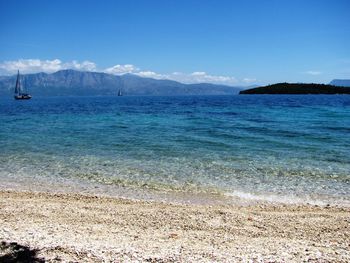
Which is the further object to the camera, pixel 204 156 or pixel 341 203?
pixel 204 156

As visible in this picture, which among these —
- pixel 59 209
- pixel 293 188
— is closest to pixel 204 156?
pixel 293 188

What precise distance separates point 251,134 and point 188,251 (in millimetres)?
25229

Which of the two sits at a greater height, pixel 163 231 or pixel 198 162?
pixel 198 162

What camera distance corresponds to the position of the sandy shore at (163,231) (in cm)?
848

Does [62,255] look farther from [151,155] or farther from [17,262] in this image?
[151,155]

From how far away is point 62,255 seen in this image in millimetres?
8375

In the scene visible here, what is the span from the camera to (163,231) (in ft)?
34.5

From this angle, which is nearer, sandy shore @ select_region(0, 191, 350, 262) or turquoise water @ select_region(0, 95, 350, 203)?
sandy shore @ select_region(0, 191, 350, 262)

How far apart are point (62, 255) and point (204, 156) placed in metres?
15.3

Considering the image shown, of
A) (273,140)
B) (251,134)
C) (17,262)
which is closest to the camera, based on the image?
(17,262)

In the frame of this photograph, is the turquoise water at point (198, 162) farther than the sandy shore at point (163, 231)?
Yes

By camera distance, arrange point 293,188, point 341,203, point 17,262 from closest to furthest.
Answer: point 17,262 → point 341,203 → point 293,188

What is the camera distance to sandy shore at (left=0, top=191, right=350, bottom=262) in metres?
8.48

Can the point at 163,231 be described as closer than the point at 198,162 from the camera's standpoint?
Yes
